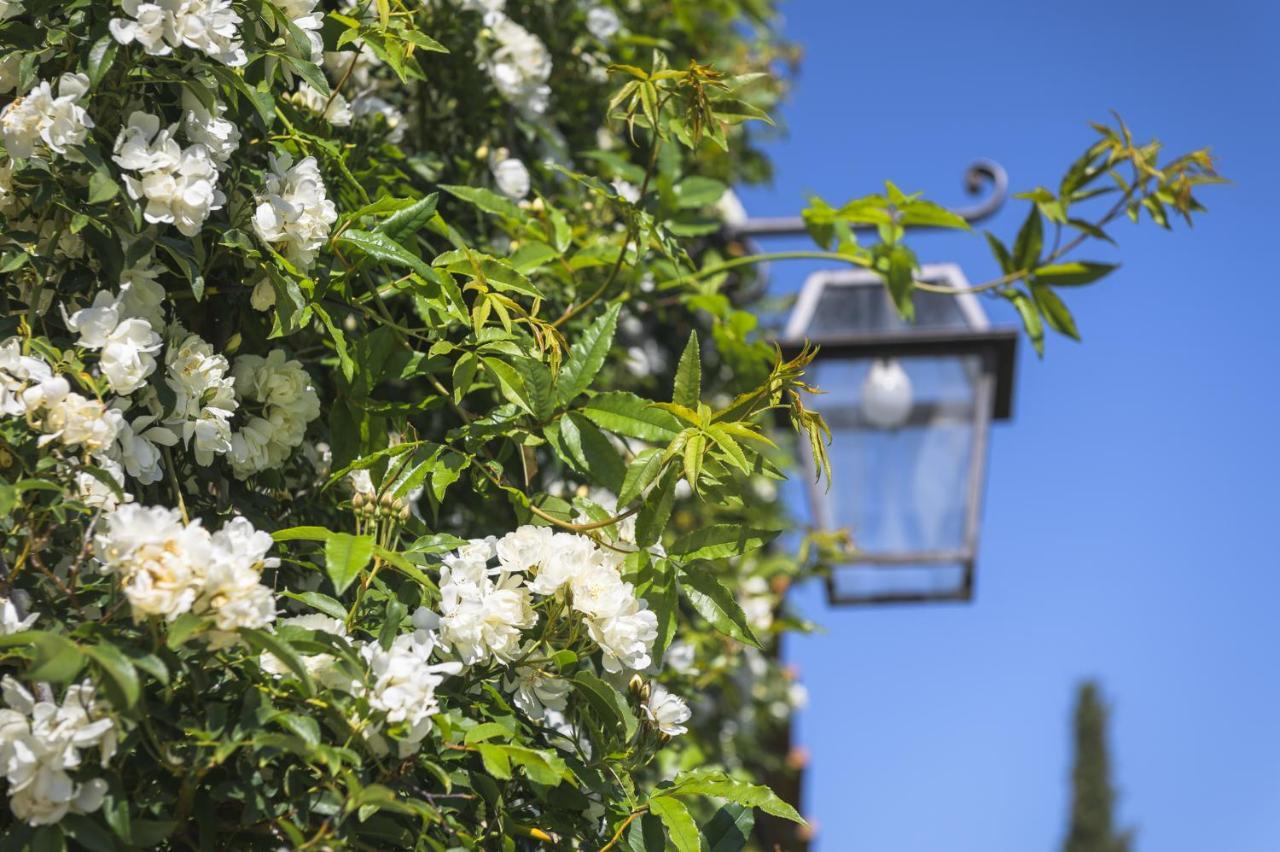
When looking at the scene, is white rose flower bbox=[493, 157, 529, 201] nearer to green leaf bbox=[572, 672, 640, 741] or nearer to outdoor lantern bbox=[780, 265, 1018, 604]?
outdoor lantern bbox=[780, 265, 1018, 604]

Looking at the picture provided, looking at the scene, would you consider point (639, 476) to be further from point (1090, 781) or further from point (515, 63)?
point (1090, 781)

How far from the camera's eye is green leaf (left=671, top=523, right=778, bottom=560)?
1.43 metres

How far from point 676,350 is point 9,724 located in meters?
2.56

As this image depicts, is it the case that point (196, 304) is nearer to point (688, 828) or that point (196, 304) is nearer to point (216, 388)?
point (216, 388)

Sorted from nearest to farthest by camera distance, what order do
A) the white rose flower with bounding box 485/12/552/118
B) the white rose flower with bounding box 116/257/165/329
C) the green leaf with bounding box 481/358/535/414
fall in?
the white rose flower with bounding box 116/257/165/329 → the green leaf with bounding box 481/358/535/414 → the white rose flower with bounding box 485/12/552/118

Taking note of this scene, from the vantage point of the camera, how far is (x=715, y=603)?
4.66 ft

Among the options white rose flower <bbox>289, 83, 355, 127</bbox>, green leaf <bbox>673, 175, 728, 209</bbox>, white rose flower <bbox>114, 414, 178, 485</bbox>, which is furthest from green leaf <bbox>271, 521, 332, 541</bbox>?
green leaf <bbox>673, 175, 728, 209</bbox>

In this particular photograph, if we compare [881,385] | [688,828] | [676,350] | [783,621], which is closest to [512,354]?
[688,828]

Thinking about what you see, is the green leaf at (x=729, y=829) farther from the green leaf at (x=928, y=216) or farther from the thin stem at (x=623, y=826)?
the green leaf at (x=928, y=216)

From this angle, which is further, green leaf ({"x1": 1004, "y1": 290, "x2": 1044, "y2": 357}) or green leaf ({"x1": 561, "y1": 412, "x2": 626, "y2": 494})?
green leaf ({"x1": 1004, "y1": 290, "x2": 1044, "y2": 357})

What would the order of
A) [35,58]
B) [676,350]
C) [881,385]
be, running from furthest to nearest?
[676,350]
[881,385]
[35,58]

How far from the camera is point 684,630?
2529 mm

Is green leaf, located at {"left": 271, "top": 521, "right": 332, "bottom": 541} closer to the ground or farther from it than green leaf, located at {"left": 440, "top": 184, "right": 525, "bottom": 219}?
closer to the ground

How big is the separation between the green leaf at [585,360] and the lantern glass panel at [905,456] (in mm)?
1457
